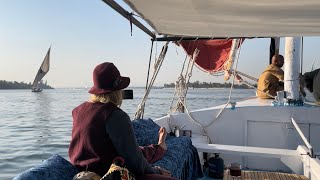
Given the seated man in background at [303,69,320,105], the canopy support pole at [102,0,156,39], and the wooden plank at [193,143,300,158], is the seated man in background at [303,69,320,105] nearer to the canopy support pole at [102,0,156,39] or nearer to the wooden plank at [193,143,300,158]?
the wooden plank at [193,143,300,158]

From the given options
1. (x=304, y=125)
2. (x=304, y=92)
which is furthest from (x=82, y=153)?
(x=304, y=92)

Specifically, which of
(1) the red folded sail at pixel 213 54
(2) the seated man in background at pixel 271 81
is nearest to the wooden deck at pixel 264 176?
(2) the seated man in background at pixel 271 81

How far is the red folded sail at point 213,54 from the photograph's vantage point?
25.8 ft

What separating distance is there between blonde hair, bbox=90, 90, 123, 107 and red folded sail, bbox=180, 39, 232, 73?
221 inches

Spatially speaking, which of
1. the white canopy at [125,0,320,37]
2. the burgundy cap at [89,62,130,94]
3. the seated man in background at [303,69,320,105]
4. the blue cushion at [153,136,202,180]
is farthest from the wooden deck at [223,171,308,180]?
the burgundy cap at [89,62,130,94]

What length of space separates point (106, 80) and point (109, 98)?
118 millimetres

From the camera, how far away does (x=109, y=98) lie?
2.28 meters

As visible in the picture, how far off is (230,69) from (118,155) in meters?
5.85

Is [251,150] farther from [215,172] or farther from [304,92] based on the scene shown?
[304,92]

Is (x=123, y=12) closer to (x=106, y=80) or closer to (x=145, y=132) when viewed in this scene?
(x=106, y=80)

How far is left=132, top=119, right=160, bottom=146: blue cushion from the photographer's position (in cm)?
387

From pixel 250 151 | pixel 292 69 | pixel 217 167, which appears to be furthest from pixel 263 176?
pixel 292 69

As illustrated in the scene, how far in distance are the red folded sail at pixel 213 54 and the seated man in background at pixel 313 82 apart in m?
2.54

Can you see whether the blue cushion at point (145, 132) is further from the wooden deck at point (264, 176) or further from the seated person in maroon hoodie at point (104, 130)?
the seated person in maroon hoodie at point (104, 130)
